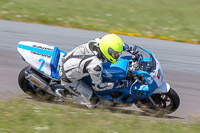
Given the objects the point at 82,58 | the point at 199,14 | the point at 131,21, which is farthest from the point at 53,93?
the point at 199,14

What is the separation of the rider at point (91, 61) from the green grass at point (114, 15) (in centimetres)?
611

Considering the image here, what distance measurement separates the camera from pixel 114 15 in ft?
47.4

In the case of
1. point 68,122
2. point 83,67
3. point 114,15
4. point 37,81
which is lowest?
point 68,122

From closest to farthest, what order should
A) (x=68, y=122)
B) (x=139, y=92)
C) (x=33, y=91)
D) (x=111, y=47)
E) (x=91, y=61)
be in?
(x=68, y=122) → (x=111, y=47) → (x=91, y=61) → (x=139, y=92) → (x=33, y=91)

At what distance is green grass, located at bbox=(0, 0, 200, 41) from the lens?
1277 cm

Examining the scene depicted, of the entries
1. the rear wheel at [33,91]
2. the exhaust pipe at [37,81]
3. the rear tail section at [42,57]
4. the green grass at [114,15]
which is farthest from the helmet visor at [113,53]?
the green grass at [114,15]

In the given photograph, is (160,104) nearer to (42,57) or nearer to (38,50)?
(42,57)

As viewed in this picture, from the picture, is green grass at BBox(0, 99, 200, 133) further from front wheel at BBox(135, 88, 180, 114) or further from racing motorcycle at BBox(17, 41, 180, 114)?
front wheel at BBox(135, 88, 180, 114)

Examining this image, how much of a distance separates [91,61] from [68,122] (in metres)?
1.28

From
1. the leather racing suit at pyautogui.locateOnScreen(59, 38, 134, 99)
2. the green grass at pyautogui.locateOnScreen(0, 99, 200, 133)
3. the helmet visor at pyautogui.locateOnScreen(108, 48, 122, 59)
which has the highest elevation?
the helmet visor at pyautogui.locateOnScreen(108, 48, 122, 59)

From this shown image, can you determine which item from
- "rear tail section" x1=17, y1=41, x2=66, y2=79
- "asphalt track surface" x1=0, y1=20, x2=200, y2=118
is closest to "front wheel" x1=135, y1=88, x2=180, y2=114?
"asphalt track surface" x1=0, y1=20, x2=200, y2=118

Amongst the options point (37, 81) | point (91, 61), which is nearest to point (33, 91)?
point (37, 81)

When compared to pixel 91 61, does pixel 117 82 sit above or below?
below

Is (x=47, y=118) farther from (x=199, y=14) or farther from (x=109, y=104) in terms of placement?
(x=199, y=14)
